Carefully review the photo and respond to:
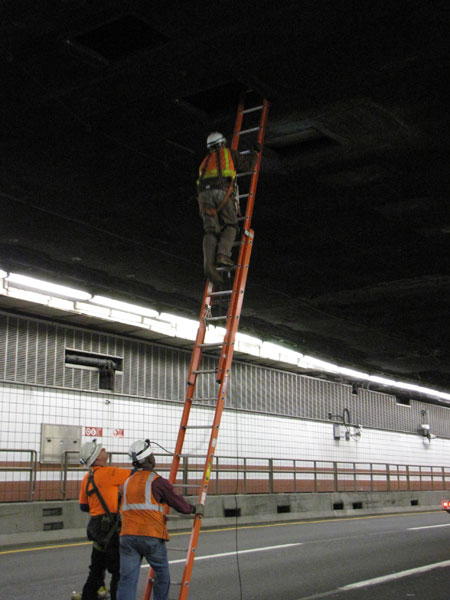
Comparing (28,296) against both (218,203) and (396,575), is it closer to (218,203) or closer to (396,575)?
(218,203)

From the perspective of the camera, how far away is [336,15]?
269 inches

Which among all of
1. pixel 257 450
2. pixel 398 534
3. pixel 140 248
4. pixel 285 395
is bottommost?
pixel 398 534

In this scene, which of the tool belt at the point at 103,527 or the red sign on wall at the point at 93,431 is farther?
the red sign on wall at the point at 93,431

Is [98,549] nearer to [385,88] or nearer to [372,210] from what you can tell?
[385,88]

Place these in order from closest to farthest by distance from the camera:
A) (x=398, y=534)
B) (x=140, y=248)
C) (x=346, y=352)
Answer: (x=140, y=248)
(x=398, y=534)
(x=346, y=352)

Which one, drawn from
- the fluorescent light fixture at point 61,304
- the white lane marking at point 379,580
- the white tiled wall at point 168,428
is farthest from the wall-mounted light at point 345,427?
the white lane marking at point 379,580

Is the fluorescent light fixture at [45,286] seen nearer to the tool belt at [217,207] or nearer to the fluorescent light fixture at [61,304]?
the fluorescent light fixture at [61,304]

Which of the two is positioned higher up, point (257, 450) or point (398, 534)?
point (257, 450)

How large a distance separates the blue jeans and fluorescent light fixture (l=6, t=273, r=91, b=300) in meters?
9.74

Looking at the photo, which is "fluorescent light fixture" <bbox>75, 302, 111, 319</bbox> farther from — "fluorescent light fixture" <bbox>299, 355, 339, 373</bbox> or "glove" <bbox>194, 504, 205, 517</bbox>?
"glove" <bbox>194, 504, 205, 517</bbox>

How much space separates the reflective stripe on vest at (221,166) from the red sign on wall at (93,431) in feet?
41.8

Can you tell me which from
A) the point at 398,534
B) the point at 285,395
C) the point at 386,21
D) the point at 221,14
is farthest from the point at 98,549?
the point at 285,395

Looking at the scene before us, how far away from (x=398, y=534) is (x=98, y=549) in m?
10.7

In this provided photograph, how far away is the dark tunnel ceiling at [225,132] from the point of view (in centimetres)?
701
